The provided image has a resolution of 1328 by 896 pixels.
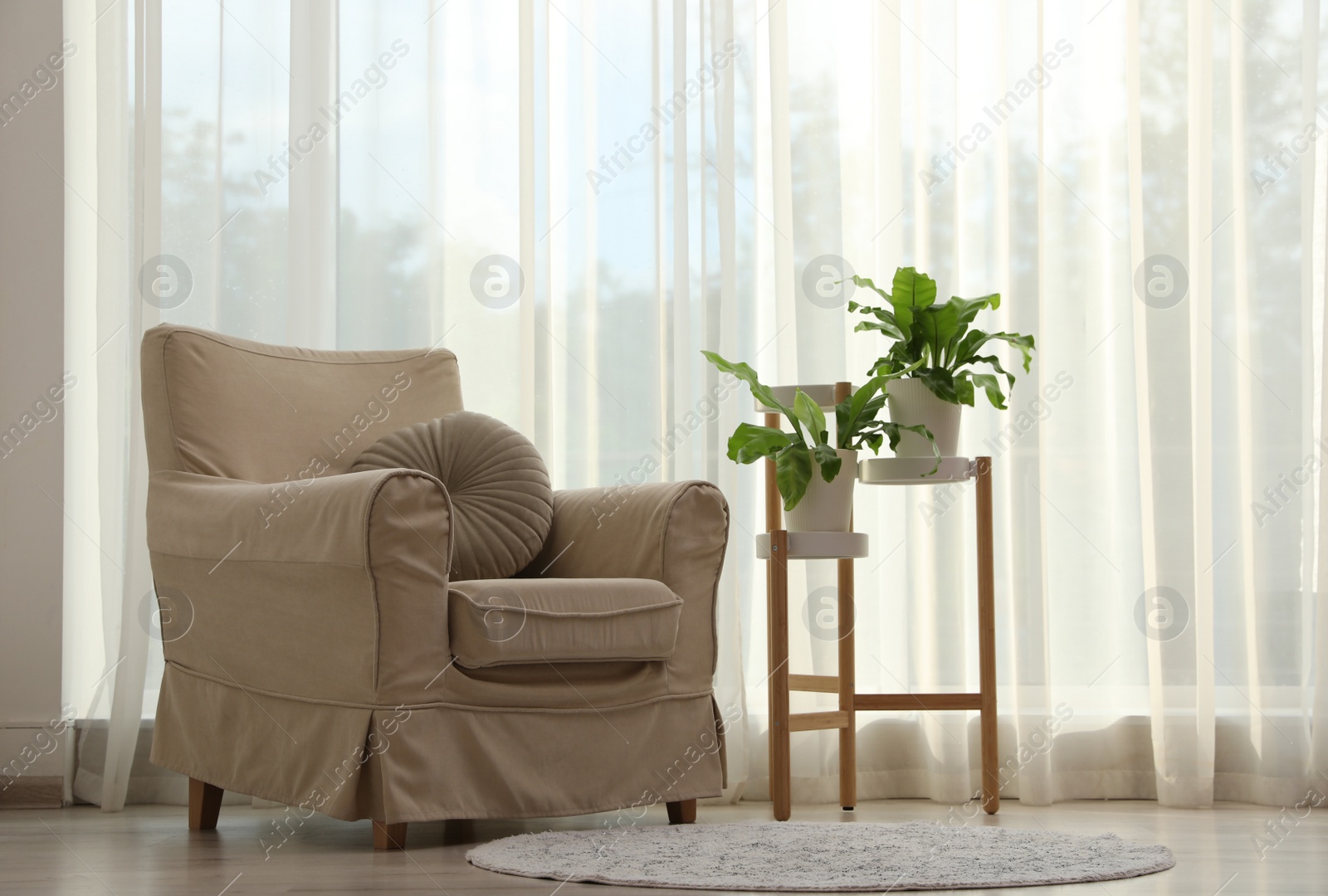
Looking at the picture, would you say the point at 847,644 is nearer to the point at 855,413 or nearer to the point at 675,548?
the point at 855,413

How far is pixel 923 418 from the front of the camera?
2.66 m

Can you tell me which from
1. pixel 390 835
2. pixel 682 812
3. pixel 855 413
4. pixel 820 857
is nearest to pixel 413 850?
pixel 390 835

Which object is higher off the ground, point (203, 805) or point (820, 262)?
point (820, 262)

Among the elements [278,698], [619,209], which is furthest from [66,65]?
[278,698]

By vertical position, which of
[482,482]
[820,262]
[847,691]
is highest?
[820,262]

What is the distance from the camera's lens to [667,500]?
236 centimetres

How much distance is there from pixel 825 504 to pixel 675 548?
0.45m

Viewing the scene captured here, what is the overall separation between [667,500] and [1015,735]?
117cm

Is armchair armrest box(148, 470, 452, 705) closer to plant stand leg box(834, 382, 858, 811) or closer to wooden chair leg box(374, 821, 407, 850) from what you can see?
wooden chair leg box(374, 821, 407, 850)

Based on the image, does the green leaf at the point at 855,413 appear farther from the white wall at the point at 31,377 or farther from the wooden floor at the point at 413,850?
the white wall at the point at 31,377

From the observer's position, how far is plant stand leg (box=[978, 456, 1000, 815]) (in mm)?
2678

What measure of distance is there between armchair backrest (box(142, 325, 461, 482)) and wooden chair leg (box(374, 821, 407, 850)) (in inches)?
31.7

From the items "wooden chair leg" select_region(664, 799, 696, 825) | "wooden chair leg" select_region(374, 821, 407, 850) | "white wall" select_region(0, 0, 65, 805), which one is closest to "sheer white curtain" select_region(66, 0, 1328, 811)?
"white wall" select_region(0, 0, 65, 805)

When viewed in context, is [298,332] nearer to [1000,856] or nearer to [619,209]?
[619,209]
